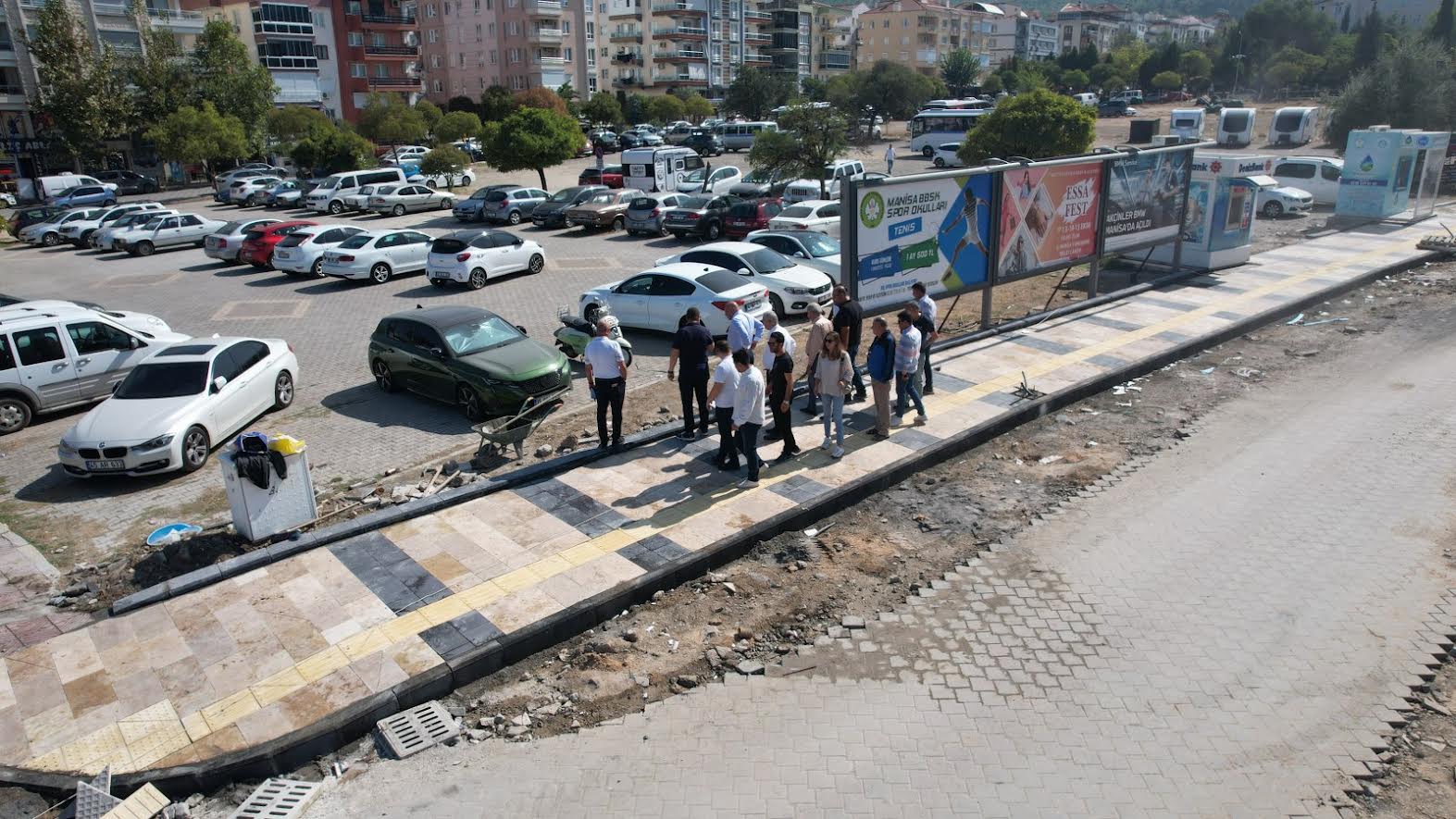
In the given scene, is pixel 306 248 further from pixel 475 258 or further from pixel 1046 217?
pixel 1046 217

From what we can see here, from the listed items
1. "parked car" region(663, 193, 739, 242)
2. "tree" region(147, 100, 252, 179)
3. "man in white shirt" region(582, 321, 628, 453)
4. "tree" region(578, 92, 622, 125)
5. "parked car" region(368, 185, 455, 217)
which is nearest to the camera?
"man in white shirt" region(582, 321, 628, 453)

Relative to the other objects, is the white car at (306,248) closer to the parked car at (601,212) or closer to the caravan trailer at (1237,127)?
the parked car at (601,212)

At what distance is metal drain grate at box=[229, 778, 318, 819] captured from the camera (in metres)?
6.07

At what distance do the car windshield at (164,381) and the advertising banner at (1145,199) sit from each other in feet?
50.8

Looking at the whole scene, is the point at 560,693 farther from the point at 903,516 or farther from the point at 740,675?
the point at 903,516

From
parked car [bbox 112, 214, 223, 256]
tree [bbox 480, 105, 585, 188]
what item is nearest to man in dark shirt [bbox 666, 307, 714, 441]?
parked car [bbox 112, 214, 223, 256]

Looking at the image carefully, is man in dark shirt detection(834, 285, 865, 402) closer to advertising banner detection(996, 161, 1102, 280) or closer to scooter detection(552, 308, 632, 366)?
scooter detection(552, 308, 632, 366)

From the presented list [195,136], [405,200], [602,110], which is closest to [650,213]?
[405,200]

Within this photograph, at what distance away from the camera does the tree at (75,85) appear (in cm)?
5088

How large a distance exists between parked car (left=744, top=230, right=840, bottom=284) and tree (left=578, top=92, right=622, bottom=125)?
5393 cm

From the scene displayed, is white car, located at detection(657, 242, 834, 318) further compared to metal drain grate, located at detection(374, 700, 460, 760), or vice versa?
white car, located at detection(657, 242, 834, 318)

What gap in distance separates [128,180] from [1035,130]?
49.5 m

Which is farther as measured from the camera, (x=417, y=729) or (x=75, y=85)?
(x=75, y=85)

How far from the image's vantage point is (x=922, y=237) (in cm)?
1447
